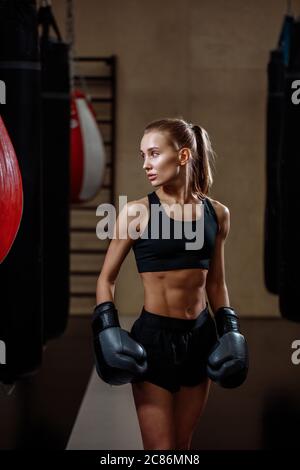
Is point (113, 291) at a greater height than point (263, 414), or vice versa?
point (113, 291)

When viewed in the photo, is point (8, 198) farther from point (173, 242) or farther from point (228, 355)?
point (228, 355)

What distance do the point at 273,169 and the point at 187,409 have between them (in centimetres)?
266

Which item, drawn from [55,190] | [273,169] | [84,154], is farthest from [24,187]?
[273,169]

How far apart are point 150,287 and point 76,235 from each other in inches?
167

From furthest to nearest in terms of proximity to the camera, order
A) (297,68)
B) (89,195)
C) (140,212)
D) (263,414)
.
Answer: (89,195) → (263,414) → (297,68) → (140,212)

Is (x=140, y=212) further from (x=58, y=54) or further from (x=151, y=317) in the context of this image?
(x=58, y=54)

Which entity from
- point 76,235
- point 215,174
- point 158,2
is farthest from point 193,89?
point 215,174

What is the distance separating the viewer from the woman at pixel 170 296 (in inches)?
34.3

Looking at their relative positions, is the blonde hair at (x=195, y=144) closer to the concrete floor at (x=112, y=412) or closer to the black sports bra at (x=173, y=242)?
the black sports bra at (x=173, y=242)

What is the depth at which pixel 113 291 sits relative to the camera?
0.90 meters

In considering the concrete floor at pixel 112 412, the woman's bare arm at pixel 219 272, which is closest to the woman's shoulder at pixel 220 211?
the woman's bare arm at pixel 219 272

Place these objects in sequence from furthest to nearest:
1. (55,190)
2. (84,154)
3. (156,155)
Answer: (84,154), (55,190), (156,155)

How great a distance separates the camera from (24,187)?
178 centimetres

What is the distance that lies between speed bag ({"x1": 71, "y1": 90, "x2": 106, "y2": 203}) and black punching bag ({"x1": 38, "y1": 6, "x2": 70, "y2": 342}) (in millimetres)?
657
